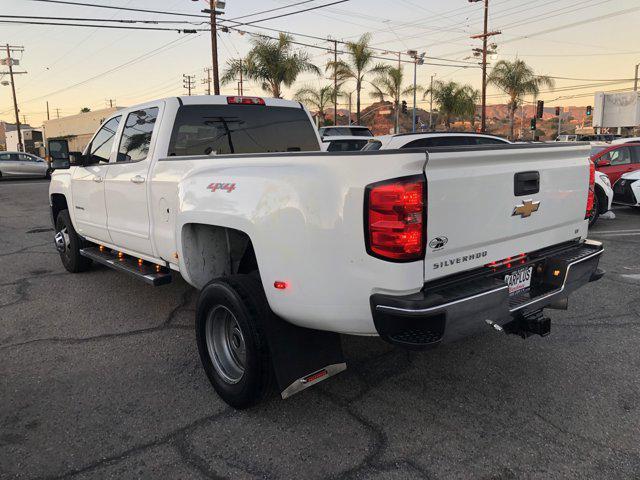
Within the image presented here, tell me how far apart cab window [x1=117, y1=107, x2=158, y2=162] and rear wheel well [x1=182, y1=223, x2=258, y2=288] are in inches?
41.6

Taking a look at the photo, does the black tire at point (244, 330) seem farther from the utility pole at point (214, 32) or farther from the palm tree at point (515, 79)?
the palm tree at point (515, 79)

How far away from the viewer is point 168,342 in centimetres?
434

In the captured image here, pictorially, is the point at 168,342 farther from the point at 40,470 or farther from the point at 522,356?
the point at 522,356

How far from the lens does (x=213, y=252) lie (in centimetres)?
387

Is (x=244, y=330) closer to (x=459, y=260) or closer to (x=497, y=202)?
(x=459, y=260)

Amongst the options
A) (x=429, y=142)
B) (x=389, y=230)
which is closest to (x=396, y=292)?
(x=389, y=230)

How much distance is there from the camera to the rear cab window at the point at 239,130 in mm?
4344

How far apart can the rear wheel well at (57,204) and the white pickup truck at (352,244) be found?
2937mm

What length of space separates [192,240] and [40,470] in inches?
68.2

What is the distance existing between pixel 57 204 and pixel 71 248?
708 mm

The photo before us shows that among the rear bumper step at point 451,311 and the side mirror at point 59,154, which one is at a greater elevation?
the side mirror at point 59,154

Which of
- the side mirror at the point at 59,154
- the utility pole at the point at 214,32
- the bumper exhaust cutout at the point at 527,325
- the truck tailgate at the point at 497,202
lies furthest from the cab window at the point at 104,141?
the utility pole at the point at 214,32

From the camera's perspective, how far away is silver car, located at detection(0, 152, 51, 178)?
990 inches

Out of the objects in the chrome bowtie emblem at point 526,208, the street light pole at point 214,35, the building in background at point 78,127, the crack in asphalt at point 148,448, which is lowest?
the crack in asphalt at point 148,448
